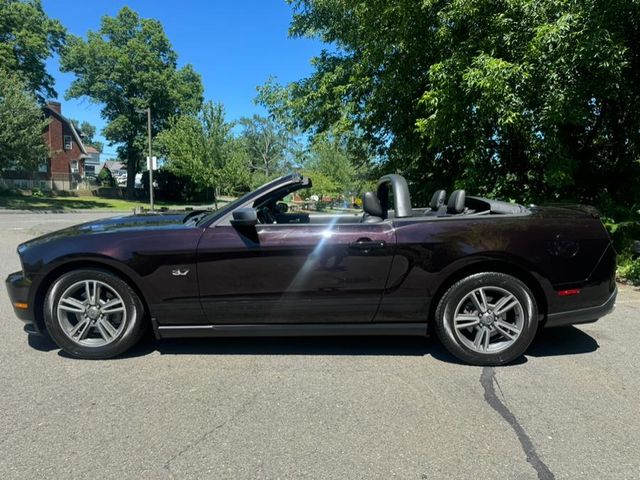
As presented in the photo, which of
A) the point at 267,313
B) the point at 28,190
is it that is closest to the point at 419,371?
the point at 267,313

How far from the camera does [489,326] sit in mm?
3783

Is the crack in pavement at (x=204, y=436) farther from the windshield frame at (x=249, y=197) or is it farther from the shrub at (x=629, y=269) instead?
the shrub at (x=629, y=269)

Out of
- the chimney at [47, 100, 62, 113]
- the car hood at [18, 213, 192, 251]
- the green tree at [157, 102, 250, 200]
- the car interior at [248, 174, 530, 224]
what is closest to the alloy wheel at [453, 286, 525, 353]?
the car interior at [248, 174, 530, 224]

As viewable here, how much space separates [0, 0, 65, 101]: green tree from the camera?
36.8m

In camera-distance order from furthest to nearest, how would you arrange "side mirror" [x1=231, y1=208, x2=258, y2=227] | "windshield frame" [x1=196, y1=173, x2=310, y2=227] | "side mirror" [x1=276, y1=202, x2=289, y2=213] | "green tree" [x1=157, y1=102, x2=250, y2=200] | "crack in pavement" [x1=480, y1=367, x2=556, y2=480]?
"green tree" [x1=157, y1=102, x2=250, y2=200], "side mirror" [x1=276, y1=202, x2=289, y2=213], "windshield frame" [x1=196, y1=173, x2=310, y2=227], "side mirror" [x1=231, y1=208, x2=258, y2=227], "crack in pavement" [x1=480, y1=367, x2=556, y2=480]

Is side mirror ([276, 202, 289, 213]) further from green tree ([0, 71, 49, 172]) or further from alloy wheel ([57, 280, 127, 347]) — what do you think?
green tree ([0, 71, 49, 172])

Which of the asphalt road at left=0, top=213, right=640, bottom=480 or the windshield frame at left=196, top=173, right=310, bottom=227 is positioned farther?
the windshield frame at left=196, top=173, right=310, bottom=227

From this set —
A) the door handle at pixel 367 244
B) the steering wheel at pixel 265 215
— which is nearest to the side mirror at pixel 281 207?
the steering wheel at pixel 265 215

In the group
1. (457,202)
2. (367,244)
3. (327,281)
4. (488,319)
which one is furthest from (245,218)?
(488,319)

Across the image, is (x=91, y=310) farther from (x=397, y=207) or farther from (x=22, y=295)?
(x=397, y=207)

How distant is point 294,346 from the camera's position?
421 cm

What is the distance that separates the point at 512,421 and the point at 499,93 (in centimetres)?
545

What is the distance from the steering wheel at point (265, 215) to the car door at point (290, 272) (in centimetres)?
38

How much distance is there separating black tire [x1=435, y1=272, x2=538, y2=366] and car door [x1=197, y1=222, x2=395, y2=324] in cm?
55
